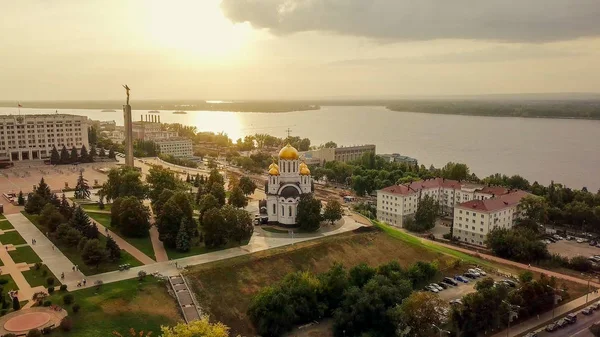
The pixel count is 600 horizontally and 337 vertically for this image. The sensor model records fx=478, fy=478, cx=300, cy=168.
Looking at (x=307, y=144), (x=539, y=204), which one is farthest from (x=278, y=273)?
(x=307, y=144)

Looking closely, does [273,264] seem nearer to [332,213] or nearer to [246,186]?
[332,213]

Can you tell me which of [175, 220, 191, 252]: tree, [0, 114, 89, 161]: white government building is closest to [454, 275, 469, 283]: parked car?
[175, 220, 191, 252]: tree

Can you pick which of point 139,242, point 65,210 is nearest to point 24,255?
point 65,210

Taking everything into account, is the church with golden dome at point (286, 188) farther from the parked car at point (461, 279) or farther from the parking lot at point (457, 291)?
the parking lot at point (457, 291)

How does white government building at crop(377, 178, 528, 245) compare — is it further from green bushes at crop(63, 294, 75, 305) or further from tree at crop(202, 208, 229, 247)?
green bushes at crop(63, 294, 75, 305)

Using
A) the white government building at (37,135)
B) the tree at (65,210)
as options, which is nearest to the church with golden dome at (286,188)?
the tree at (65,210)

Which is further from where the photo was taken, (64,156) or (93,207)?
(64,156)

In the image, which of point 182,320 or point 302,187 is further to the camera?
point 302,187

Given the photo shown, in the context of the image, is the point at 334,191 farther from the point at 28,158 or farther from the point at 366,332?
the point at 28,158
